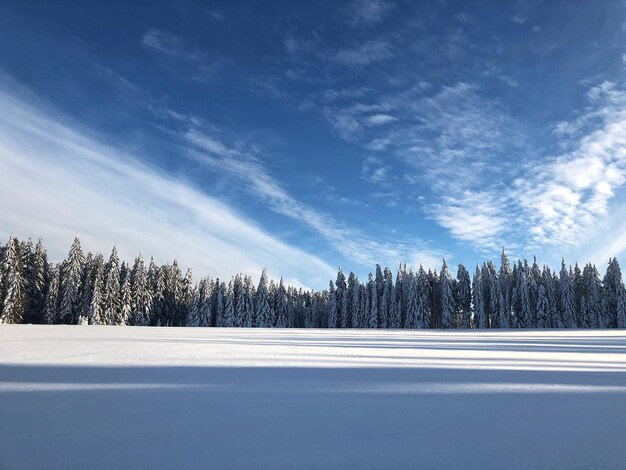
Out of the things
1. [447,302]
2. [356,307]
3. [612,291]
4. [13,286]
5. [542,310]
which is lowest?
[356,307]

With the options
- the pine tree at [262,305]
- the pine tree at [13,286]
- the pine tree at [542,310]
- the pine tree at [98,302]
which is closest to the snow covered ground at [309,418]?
the pine tree at [13,286]

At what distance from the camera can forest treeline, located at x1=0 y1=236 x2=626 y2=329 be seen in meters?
60.3

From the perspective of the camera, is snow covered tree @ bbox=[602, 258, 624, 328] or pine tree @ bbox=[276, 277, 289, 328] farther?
pine tree @ bbox=[276, 277, 289, 328]

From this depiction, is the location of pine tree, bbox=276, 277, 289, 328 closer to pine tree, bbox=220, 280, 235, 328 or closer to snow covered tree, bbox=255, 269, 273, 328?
snow covered tree, bbox=255, 269, 273, 328

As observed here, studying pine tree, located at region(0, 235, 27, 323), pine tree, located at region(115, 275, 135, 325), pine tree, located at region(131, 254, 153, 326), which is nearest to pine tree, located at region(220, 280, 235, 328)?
pine tree, located at region(131, 254, 153, 326)

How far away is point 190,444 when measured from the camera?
13.8 feet

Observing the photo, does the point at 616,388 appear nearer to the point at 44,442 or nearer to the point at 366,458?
the point at 366,458

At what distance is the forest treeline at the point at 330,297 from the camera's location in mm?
60312

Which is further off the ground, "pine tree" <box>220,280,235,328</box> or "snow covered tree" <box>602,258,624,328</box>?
"snow covered tree" <box>602,258,624,328</box>

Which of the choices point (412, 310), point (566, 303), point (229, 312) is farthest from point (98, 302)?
point (566, 303)

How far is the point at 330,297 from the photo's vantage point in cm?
8900

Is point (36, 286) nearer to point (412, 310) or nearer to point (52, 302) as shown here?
point (52, 302)

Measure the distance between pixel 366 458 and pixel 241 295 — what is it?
3229 inches

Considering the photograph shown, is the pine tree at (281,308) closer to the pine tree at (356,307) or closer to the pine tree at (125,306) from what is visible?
the pine tree at (356,307)
